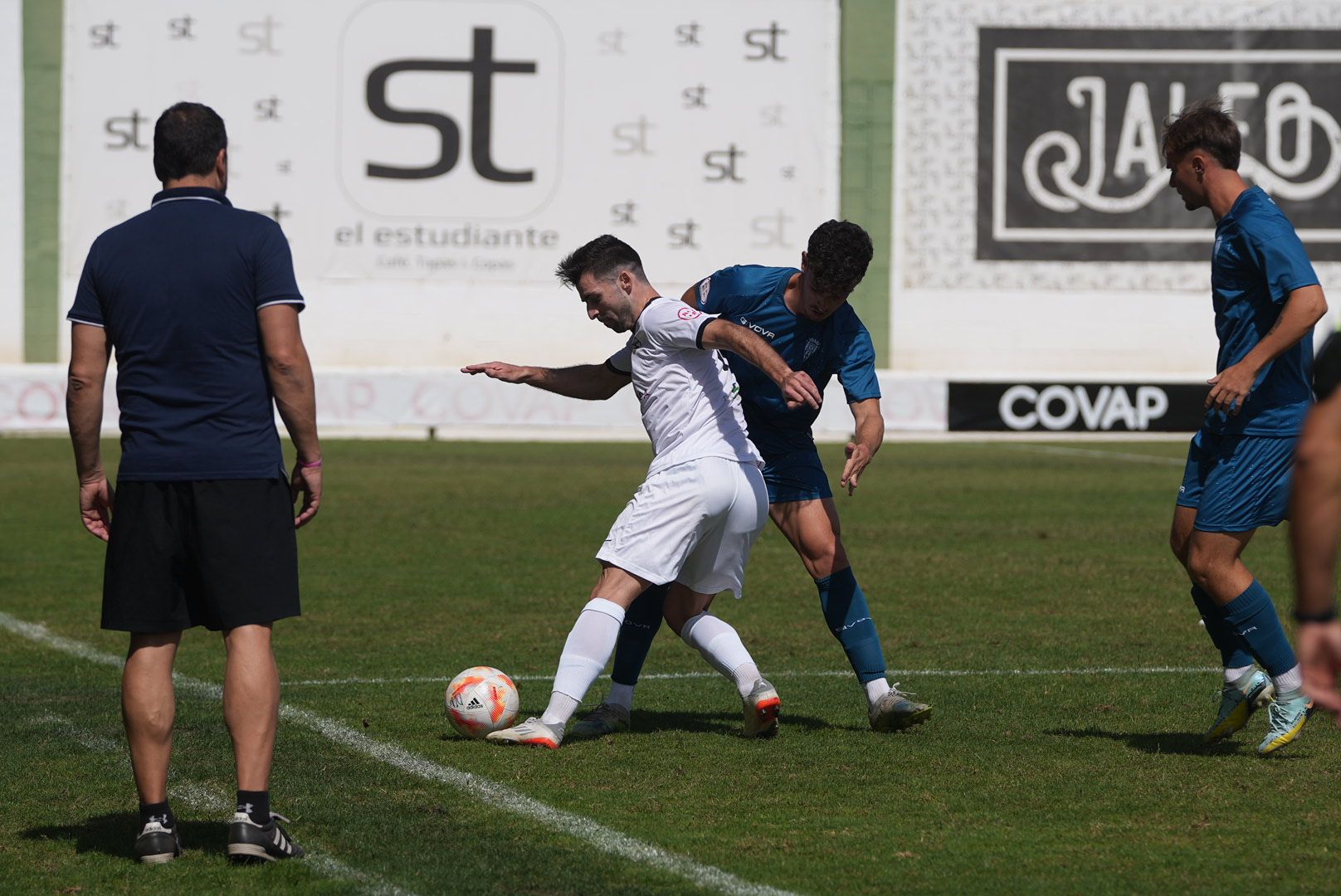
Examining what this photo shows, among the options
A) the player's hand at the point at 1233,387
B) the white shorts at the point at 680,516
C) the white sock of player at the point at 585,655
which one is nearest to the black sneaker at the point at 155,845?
the white sock of player at the point at 585,655

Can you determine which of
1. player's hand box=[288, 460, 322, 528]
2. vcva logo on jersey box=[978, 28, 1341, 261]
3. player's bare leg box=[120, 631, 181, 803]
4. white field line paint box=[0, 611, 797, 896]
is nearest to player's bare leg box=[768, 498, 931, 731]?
white field line paint box=[0, 611, 797, 896]

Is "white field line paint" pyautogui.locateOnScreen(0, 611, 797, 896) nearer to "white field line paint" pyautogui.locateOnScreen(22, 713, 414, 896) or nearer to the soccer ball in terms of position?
the soccer ball

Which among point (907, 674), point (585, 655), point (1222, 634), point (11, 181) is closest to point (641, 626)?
point (585, 655)

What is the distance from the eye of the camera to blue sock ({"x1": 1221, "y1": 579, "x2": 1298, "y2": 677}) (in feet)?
19.2

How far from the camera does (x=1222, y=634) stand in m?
6.19

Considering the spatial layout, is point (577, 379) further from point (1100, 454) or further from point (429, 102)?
point (429, 102)

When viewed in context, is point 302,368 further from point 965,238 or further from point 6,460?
point 965,238

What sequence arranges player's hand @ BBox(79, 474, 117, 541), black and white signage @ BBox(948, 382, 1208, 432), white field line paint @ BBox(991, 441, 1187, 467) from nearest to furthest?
player's hand @ BBox(79, 474, 117, 541) → white field line paint @ BBox(991, 441, 1187, 467) → black and white signage @ BBox(948, 382, 1208, 432)

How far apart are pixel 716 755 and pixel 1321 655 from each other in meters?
3.47

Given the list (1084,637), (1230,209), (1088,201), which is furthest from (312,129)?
(1230,209)

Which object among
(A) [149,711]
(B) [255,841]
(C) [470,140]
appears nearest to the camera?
(B) [255,841]

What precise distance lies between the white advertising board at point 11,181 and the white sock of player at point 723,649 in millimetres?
25337

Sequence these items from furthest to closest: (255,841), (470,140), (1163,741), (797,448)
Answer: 1. (470,140)
2. (797,448)
3. (1163,741)
4. (255,841)

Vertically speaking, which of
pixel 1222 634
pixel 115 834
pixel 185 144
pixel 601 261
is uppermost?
pixel 185 144
